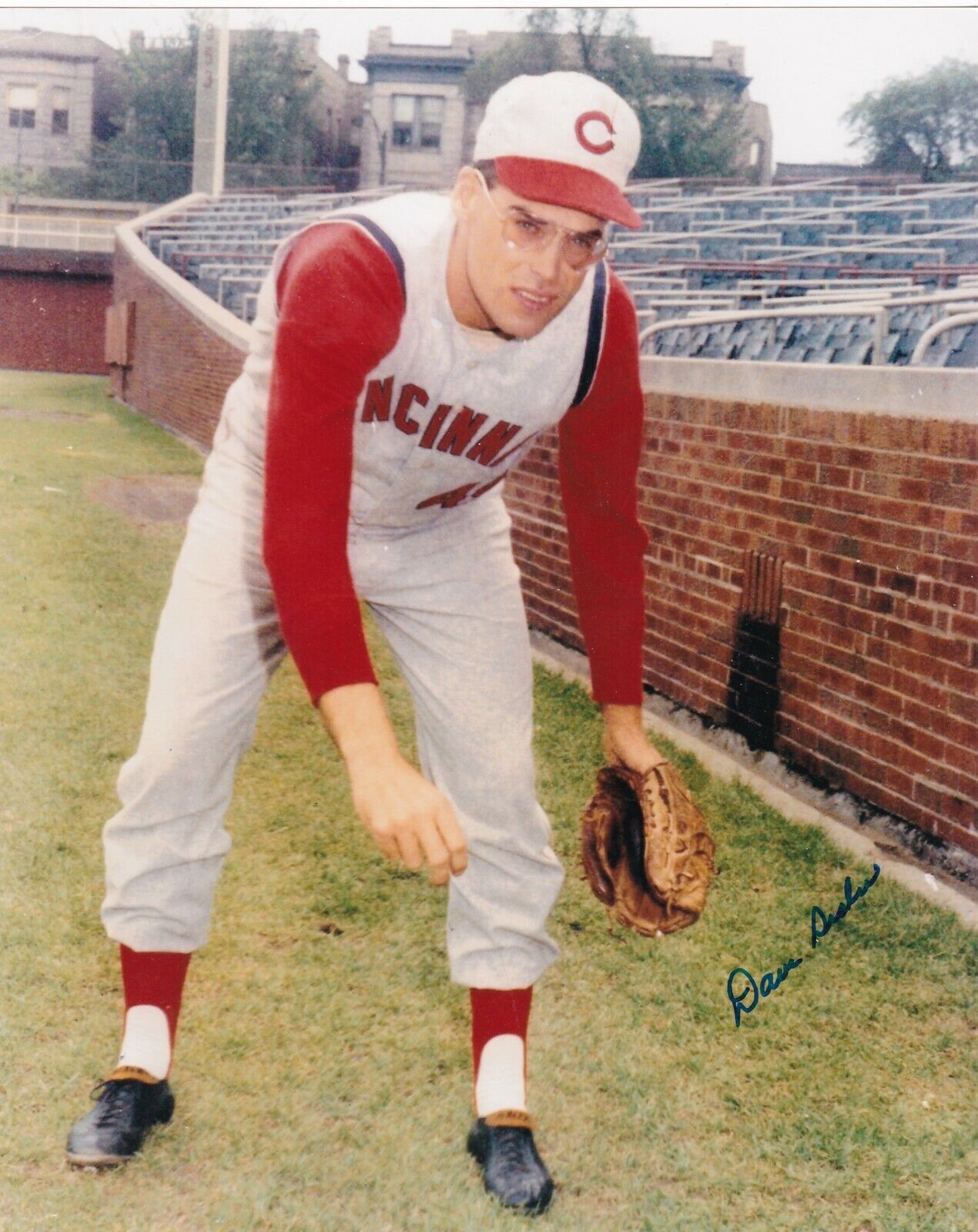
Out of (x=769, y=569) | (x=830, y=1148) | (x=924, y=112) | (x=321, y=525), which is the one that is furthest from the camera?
(x=924, y=112)

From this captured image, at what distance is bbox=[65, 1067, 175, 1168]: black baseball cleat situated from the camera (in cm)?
250

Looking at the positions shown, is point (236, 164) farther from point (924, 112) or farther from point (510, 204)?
point (510, 204)

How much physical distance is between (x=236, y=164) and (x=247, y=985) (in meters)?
38.7

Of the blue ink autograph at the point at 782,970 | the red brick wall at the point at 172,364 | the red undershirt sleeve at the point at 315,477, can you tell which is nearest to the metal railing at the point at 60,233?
the red brick wall at the point at 172,364

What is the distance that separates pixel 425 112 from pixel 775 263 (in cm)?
3001

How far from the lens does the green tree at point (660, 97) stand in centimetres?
2536

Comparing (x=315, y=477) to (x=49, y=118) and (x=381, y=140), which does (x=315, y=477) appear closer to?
(x=381, y=140)

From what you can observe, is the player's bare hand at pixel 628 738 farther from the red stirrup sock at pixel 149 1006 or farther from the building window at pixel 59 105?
the building window at pixel 59 105

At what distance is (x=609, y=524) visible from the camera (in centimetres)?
261

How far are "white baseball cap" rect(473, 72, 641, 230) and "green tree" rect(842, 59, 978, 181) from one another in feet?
75.3

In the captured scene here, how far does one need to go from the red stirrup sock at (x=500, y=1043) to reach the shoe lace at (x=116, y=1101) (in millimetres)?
705

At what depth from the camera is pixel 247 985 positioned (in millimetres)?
3301

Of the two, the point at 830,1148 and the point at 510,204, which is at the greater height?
the point at 510,204

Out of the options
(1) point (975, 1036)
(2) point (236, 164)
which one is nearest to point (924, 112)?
(2) point (236, 164)
